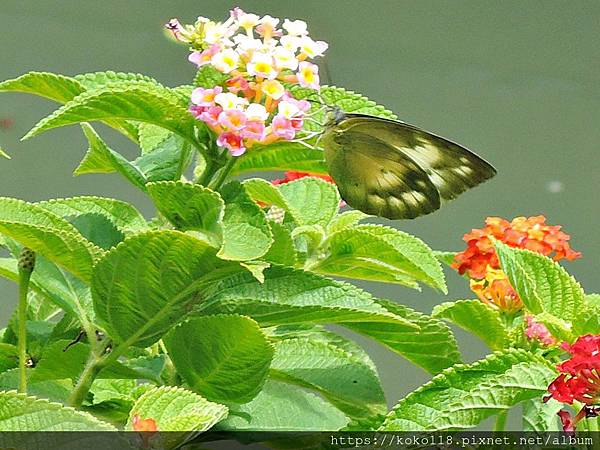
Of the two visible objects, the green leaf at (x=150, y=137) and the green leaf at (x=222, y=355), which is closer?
the green leaf at (x=222, y=355)

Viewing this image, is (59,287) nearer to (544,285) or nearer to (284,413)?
(284,413)

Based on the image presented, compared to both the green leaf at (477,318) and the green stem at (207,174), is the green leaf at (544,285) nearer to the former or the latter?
the green leaf at (477,318)

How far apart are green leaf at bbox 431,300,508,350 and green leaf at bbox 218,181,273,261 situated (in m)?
0.18

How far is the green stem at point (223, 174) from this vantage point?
21.0 inches

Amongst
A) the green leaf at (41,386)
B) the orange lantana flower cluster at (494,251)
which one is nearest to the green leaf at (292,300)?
the green leaf at (41,386)

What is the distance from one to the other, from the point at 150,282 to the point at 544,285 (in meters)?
0.27

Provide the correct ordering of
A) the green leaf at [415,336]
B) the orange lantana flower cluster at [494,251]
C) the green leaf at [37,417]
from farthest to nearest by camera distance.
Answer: the orange lantana flower cluster at [494,251]
the green leaf at [415,336]
the green leaf at [37,417]

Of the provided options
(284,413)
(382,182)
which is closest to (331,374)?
(284,413)

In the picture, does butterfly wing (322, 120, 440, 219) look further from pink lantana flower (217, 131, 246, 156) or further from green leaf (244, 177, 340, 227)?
pink lantana flower (217, 131, 246, 156)

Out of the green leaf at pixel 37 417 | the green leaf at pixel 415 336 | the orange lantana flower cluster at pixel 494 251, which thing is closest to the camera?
the green leaf at pixel 37 417

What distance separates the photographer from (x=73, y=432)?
405 millimetres

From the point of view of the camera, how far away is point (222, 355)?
515 millimetres

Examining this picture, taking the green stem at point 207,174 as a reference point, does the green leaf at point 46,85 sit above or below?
above

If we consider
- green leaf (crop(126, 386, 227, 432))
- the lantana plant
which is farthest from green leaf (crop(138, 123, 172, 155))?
green leaf (crop(126, 386, 227, 432))
